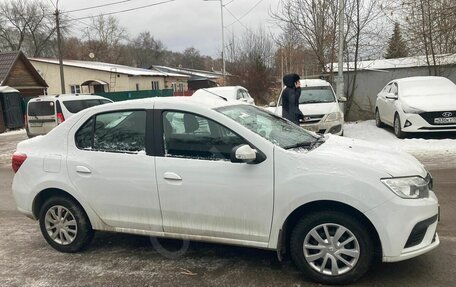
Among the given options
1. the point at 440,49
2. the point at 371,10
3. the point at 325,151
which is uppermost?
the point at 371,10

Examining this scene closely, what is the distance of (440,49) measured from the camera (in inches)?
550

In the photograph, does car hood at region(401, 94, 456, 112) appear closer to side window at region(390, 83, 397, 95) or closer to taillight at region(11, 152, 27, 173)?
side window at region(390, 83, 397, 95)

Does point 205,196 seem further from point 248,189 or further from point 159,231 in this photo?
point 159,231

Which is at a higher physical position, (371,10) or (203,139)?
(371,10)

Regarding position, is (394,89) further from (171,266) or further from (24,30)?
(24,30)

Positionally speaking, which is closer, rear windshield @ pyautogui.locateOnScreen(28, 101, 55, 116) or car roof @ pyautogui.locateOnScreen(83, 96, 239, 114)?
car roof @ pyautogui.locateOnScreen(83, 96, 239, 114)

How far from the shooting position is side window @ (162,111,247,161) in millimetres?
3678

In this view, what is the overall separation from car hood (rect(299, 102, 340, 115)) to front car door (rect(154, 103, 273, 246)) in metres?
6.71

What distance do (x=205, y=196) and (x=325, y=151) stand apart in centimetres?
111

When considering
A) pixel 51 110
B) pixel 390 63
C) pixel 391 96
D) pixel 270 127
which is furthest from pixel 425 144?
pixel 51 110

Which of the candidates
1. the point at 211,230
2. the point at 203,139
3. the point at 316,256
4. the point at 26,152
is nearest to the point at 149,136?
the point at 203,139

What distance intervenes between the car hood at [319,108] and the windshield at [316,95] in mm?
568

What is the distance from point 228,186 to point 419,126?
25.7 feet

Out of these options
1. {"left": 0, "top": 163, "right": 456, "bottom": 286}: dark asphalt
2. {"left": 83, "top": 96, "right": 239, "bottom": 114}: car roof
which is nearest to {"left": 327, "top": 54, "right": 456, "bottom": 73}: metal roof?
A: {"left": 0, "top": 163, "right": 456, "bottom": 286}: dark asphalt
